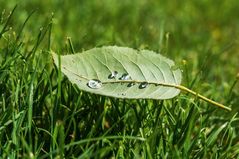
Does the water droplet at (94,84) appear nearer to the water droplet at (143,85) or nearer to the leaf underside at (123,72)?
the leaf underside at (123,72)

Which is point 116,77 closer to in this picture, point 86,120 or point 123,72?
point 123,72

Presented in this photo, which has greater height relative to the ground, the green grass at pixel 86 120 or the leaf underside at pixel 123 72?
the leaf underside at pixel 123 72

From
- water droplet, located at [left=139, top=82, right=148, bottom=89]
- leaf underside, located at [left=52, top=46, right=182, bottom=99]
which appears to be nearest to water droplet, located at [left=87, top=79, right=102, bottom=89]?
leaf underside, located at [left=52, top=46, right=182, bottom=99]

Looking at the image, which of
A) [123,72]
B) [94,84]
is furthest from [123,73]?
[94,84]

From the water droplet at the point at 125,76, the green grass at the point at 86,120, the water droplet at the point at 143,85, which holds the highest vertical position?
the water droplet at the point at 125,76

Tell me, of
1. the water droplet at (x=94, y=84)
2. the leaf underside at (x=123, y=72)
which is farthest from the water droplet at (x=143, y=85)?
the water droplet at (x=94, y=84)

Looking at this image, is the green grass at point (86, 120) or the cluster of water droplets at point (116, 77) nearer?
the green grass at point (86, 120)

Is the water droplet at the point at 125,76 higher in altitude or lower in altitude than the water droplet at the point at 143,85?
higher

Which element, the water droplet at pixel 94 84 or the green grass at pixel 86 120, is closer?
the green grass at pixel 86 120
